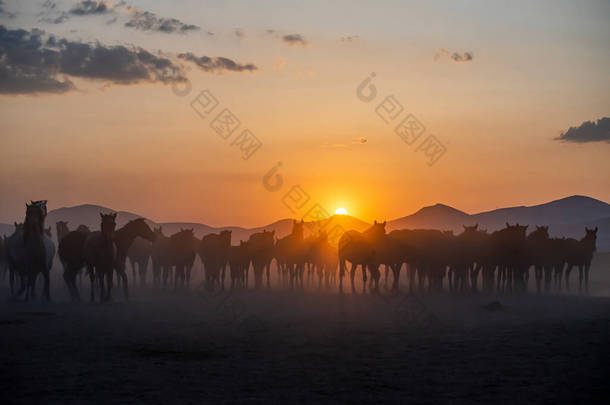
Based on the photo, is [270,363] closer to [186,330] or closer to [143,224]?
[186,330]

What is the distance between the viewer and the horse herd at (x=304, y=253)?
25.5 metres

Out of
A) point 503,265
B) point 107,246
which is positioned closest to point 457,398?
point 107,246

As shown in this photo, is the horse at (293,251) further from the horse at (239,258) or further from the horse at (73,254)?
the horse at (73,254)

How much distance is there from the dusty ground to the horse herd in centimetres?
266

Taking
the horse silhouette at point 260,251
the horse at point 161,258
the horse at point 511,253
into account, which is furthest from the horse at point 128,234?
the horse at point 511,253

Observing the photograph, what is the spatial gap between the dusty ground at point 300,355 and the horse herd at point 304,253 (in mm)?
2659

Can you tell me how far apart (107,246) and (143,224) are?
207 cm

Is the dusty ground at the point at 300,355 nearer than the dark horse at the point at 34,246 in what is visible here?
Yes

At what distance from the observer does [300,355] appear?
14.2 metres

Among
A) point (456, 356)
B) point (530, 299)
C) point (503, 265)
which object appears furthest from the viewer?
point (503, 265)

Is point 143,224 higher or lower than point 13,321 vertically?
higher

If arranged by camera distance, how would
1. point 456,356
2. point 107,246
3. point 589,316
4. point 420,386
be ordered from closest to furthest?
point 420,386 → point 456,356 → point 589,316 → point 107,246

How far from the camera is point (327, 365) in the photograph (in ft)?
42.8

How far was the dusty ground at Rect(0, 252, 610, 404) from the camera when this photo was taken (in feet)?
35.3
